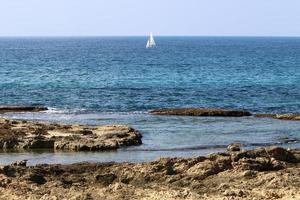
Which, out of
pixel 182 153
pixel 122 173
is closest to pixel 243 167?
pixel 122 173

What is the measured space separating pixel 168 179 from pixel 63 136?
16.3m

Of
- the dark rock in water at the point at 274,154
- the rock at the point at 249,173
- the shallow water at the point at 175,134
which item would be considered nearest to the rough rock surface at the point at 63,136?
the shallow water at the point at 175,134

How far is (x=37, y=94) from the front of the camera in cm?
7156

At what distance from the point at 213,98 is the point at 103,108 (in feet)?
47.4

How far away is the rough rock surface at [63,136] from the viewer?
38312 millimetres

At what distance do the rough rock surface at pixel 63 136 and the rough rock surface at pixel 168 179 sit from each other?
8938 mm

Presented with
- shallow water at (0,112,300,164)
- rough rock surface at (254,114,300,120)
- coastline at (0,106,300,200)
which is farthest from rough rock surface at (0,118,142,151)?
rough rock surface at (254,114,300,120)

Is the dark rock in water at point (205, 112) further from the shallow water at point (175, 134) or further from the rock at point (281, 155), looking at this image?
the rock at point (281, 155)

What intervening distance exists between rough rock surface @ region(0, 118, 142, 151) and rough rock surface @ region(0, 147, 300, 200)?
8.94m

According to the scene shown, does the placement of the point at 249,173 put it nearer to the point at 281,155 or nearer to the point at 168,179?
the point at 168,179

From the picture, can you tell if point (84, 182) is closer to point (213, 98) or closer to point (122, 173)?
point (122, 173)

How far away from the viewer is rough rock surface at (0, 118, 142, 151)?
126 ft

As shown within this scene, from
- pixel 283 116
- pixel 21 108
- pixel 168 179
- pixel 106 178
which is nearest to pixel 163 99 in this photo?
pixel 21 108

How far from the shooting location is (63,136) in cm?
4050
